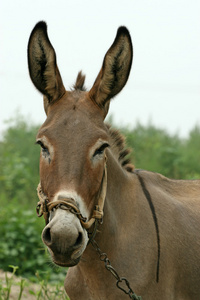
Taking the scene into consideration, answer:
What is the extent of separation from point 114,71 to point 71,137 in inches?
27.7

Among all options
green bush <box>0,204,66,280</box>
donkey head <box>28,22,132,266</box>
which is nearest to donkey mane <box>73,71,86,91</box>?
donkey head <box>28,22,132,266</box>

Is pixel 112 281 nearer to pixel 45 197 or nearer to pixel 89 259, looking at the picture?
pixel 89 259

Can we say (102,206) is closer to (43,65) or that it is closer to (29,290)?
(43,65)

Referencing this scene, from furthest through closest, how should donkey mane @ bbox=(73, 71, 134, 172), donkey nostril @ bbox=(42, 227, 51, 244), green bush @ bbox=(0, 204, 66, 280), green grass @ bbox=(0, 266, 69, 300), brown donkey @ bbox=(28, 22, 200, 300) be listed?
green bush @ bbox=(0, 204, 66, 280) → green grass @ bbox=(0, 266, 69, 300) → donkey mane @ bbox=(73, 71, 134, 172) → brown donkey @ bbox=(28, 22, 200, 300) → donkey nostril @ bbox=(42, 227, 51, 244)

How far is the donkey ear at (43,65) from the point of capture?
12.1 ft

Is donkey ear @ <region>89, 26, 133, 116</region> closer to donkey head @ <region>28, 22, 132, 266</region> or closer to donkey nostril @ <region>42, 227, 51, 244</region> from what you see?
donkey head @ <region>28, 22, 132, 266</region>

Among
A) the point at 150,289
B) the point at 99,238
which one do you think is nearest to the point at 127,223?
the point at 99,238

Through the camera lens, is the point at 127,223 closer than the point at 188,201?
Yes

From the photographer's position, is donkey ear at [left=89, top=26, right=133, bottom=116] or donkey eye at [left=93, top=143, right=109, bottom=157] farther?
donkey ear at [left=89, top=26, right=133, bottom=116]

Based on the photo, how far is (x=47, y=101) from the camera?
152 inches

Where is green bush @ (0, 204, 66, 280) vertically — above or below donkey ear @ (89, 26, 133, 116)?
below

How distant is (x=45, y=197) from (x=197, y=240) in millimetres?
1542

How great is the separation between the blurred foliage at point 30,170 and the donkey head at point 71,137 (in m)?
3.73

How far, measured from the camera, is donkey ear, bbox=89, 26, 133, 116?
12.1ft
